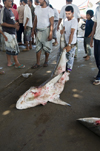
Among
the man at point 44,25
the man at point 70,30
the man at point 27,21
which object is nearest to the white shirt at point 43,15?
the man at point 44,25

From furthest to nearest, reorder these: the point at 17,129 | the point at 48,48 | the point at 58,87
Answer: the point at 48,48 < the point at 58,87 < the point at 17,129

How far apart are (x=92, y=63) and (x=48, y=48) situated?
1.60m

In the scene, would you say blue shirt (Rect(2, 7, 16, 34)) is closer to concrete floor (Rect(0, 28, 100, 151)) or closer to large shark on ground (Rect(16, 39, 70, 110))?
concrete floor (Rect(0, 28, 100, 151))

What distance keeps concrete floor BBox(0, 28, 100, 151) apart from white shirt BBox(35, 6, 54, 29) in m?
1.72

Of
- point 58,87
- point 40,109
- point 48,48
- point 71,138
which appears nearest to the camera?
point 71,138

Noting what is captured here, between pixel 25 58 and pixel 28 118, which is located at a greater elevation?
pixel 25 58

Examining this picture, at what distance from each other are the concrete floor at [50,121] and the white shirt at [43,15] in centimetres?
172

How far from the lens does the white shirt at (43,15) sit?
4.08 m

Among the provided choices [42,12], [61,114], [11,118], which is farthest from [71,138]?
[42,12]

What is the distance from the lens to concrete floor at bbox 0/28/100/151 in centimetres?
179

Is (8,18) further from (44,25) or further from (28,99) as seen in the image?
(28,99)

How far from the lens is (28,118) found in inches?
89.5

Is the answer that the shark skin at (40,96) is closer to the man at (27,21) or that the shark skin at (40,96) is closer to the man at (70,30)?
the man at (70,30)

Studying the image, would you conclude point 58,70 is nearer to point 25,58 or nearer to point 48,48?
point 48,48
